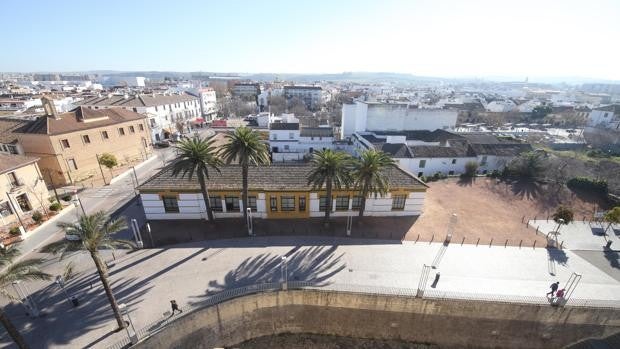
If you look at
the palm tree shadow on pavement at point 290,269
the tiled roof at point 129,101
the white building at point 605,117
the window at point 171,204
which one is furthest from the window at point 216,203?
the white building at point 605,117

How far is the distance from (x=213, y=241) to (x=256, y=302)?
8.37 m

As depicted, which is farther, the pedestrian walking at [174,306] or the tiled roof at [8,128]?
the tiled roof at [8,128]

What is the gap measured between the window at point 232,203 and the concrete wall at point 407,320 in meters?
11.5

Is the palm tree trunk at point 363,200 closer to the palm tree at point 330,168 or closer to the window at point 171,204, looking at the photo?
the palm tree at point 330,168

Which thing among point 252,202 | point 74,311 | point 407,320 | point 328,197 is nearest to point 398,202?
A: point 328,197

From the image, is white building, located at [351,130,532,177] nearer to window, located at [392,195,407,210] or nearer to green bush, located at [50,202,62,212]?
window, located at [392,195,407,210]

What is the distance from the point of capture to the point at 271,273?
70.5 feet

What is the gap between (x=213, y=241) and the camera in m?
25.6

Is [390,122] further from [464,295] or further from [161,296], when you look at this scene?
[161,296]

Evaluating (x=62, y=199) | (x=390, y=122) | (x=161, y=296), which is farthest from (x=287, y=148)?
(x=161, y=296)

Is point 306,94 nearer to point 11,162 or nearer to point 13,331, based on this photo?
point 11,162

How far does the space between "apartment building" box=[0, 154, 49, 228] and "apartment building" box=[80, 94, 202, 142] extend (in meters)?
28.2

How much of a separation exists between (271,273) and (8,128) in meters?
46.0

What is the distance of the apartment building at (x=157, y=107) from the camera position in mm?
62500
